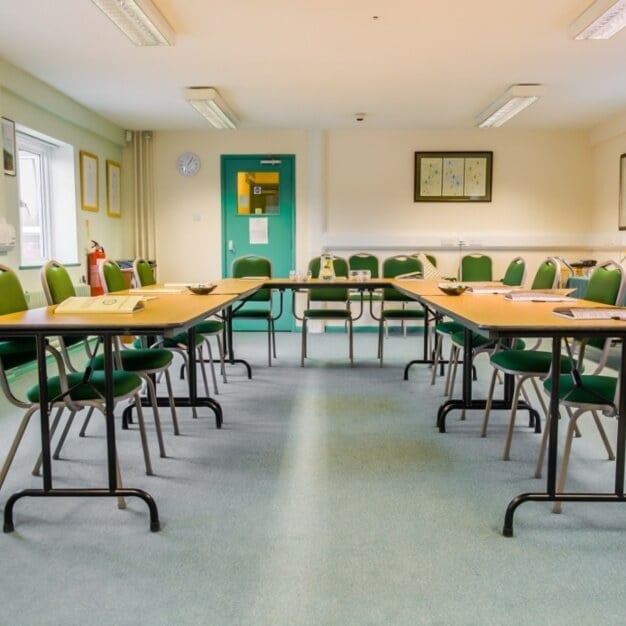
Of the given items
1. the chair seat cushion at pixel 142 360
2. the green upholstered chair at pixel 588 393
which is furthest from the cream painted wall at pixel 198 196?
the green upholstered chair at pixel 588 393

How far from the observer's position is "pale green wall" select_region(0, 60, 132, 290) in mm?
4824

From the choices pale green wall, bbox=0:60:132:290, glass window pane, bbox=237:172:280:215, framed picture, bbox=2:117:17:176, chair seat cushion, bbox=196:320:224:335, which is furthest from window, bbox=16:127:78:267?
chair seat cushion, bbox=196:320:224:335

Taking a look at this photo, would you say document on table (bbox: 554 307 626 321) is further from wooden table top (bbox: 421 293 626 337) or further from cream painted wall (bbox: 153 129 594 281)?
cream painted wall (bbox: 153 129 594 281)

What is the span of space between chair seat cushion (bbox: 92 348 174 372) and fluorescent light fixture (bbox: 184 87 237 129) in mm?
3309

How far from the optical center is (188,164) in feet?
24.3

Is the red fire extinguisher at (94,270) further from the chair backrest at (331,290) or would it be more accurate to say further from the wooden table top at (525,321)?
the wooden table top at (525,321)

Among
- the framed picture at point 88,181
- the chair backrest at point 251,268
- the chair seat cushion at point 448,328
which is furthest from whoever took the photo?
the framed picture at point 88,181

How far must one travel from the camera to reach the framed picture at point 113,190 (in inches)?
275

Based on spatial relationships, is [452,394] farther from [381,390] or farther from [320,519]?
[320,519]

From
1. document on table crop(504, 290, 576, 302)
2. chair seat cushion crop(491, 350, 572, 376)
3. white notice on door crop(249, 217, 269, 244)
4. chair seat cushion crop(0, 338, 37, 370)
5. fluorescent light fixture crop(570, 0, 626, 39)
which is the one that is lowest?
chair seat cushion crop(491, 350, 572, 376)

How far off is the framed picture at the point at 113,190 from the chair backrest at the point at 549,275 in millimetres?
4980

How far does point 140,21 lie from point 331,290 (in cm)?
306

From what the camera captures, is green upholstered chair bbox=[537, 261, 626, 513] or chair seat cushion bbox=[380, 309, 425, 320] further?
chair seat cushion bbox=[380, 309, 425, 320]

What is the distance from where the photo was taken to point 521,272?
4.23 m
